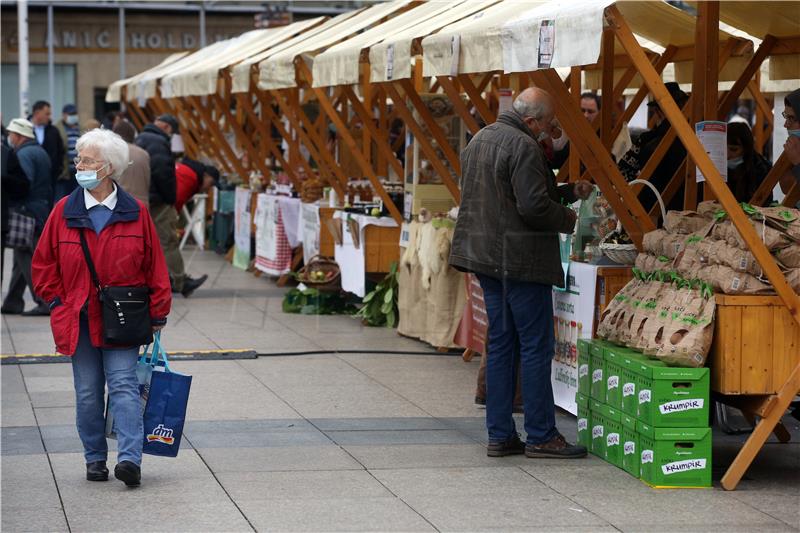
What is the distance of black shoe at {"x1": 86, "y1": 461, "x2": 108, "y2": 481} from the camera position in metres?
6.45

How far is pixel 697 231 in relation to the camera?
22.4 feet

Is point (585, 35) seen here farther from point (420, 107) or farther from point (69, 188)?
point (69, 188)

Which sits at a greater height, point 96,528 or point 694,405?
point 694,405

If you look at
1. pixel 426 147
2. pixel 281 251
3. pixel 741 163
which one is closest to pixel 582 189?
pixel 741 163

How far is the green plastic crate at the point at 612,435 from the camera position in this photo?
6.80 metres

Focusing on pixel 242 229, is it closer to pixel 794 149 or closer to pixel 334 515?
pixel 794 149

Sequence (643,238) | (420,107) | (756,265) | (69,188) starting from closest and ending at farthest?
(756,265)
(643,238)
(420,107)
(69,188)

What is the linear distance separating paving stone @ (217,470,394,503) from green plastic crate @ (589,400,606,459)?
1244mm

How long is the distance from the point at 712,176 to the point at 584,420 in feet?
5.38

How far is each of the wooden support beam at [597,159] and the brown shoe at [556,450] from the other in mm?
1188

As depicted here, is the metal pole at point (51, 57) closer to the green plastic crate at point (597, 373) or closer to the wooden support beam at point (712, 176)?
the green plastic crate at point (597, 373)

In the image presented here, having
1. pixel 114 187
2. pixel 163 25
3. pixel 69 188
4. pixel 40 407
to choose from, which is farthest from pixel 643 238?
pixel 163 25

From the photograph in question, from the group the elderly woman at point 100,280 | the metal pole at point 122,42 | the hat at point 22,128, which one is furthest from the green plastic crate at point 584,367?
the metal pole at point 122,42

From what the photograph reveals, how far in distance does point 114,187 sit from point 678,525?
300 cm
